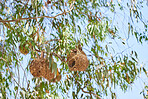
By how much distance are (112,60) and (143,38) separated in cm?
39

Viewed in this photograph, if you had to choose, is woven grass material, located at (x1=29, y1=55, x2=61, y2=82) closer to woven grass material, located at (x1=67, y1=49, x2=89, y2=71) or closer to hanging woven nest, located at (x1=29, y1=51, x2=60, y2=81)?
hanging woven nest, located at (x1=29, y1=51, x2=60, y2=81)

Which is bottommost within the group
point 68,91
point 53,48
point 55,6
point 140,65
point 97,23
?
point 68,91

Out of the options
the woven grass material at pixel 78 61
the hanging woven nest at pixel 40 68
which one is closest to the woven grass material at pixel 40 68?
the hanging woven nest at pixel 40 68

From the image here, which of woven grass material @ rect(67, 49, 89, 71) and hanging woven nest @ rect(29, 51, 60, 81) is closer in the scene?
hanging woven nest @ rect(29, 51, 60, 81)

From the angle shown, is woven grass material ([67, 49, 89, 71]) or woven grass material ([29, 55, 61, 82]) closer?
woven grass material ([29, 55, 61, 82])

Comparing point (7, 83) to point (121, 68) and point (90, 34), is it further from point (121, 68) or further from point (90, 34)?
point (121, 68)

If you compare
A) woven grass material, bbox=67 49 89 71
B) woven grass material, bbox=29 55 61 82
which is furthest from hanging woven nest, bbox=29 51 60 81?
woven grass material, bbox=67 49 89 71

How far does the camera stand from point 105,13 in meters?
2.94

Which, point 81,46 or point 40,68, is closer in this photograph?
point 40,68

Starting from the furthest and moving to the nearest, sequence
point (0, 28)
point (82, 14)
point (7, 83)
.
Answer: point (82, 14), point (7, 83), point (0, 28)

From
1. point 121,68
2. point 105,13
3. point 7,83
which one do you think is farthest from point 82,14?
point 7,83

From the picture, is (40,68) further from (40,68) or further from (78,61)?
(78,61)

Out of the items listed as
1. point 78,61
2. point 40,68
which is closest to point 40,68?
point 40,68

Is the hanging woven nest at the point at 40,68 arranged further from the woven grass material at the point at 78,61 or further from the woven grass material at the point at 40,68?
the woven grass material at the point at 78,61
